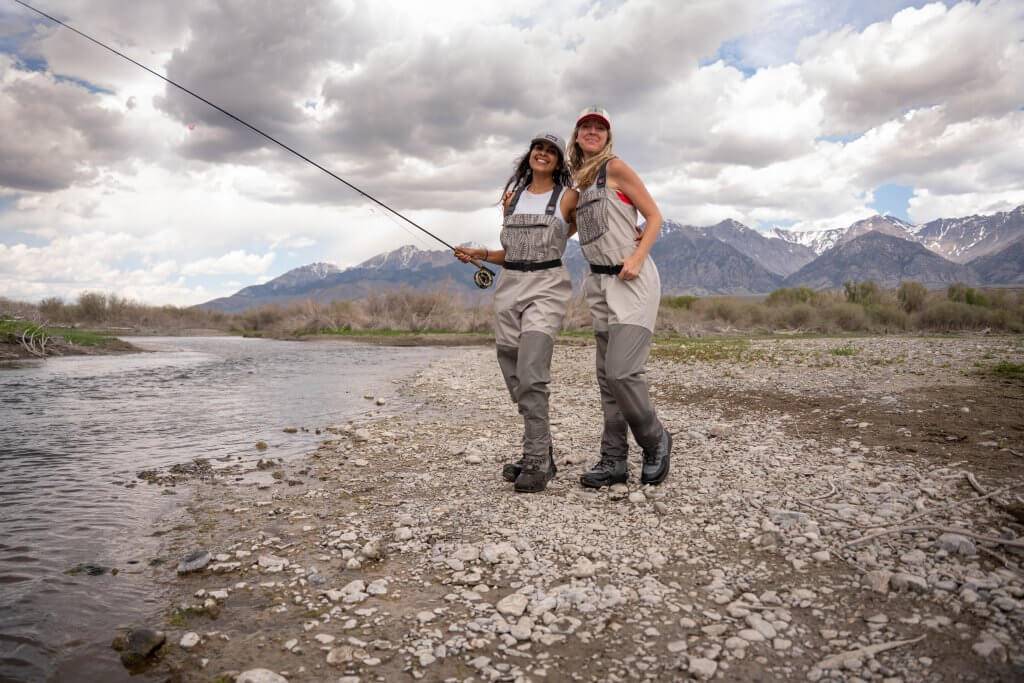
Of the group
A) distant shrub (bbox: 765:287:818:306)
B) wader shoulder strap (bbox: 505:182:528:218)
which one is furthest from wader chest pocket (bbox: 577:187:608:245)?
distant shrub (bbox: 765:287:818:306)

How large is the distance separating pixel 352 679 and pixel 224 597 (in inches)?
49.4

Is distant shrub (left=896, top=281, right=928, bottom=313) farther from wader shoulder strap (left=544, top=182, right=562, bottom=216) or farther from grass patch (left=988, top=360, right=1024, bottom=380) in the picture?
wader shoulder strap (left=544, top=182, right=562, bottom=216)

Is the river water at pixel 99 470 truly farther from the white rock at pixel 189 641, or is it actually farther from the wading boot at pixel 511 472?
the wading boot at pixel 511 472

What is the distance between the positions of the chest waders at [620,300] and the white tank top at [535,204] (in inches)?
7.0

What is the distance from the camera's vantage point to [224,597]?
338 centimetres

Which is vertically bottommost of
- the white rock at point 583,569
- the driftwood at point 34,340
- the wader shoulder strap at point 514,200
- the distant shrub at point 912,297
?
the white rock at point 583,569

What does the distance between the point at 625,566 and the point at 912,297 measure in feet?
171

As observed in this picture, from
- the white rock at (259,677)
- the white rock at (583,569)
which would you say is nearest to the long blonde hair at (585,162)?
the white rock at (583,569)

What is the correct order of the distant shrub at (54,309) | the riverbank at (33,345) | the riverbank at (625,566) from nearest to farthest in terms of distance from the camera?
the riverbank at (625,566)
the riverbank at (33,345)
the distant shrub at (54,309)

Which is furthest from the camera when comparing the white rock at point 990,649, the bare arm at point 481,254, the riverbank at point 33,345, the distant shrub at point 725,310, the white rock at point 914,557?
the distant shrub at point 725,310

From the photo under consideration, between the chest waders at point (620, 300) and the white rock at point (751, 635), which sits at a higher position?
the chest waders at point (620, 300)

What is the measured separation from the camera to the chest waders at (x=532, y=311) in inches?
187

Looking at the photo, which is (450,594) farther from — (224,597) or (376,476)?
(376,476)

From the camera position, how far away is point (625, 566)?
3.60 m
